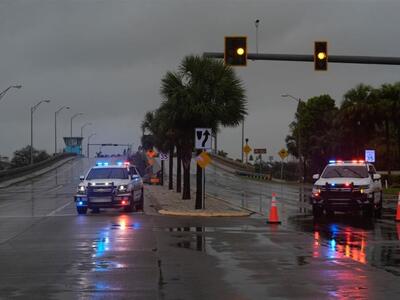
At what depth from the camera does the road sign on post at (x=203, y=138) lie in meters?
23.1

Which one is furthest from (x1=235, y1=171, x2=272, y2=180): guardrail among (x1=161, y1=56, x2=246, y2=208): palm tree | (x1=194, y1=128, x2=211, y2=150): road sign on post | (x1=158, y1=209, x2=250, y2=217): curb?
(x1=158, y1=209, x2=250, y2=217): curb

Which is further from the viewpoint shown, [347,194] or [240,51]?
[240,51]

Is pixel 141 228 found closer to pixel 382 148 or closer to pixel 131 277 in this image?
pixel 131 277

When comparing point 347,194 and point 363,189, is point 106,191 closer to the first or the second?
point 347,194

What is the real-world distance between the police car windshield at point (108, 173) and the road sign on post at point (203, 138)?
3570 mm

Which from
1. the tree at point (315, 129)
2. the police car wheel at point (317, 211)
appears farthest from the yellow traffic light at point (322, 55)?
the tree at point (315, 129)

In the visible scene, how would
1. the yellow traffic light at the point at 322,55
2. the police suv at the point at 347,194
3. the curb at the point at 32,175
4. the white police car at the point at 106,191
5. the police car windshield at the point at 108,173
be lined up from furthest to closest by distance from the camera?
the curb at the point at 32,175 → the police car windshield at the point at 108,173 → the white police car at the point at 106,191 → the yellow traffic light at the point at 322,55 → the police suv at the point at 347,194

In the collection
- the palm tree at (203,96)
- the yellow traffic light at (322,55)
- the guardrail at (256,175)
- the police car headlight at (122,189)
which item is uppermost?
the yellow traffic light at (322,55)

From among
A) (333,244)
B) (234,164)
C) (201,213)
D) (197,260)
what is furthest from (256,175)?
(197,260)

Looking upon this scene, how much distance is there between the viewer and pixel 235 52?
77.2 ft

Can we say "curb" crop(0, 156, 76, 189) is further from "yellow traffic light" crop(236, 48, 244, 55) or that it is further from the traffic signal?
"yellow traffic light" crop(236, 48, 244, 55)

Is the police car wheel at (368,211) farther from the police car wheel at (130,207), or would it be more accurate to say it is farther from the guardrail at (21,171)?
the guardrail at (21,171)

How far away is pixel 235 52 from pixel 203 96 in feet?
7.22

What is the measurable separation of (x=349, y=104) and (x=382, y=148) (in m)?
20.7
